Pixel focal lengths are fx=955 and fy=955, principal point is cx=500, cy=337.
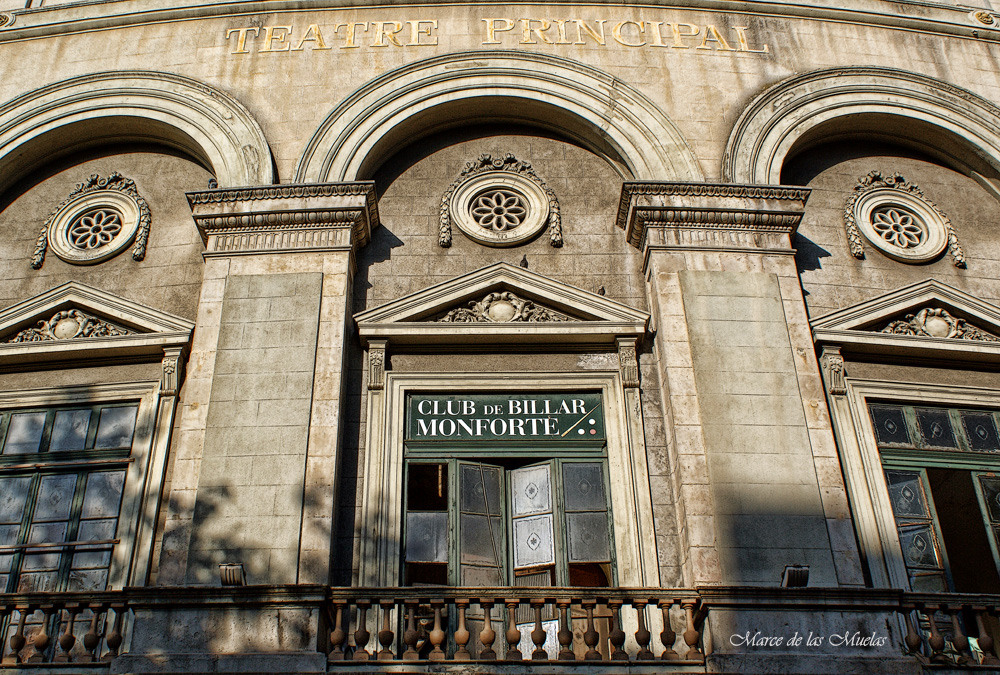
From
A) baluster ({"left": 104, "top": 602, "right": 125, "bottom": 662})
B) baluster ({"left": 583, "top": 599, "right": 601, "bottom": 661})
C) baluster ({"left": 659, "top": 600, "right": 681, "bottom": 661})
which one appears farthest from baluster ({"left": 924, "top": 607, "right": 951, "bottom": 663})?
baluster ({"left": 104, "top": 602, "right": 125, "bottom": 662})

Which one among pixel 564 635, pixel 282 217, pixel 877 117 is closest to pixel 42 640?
pixel 564 635

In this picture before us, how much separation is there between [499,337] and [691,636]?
176 inches

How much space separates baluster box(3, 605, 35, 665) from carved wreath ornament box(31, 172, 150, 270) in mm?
5337

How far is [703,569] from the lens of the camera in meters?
10.6

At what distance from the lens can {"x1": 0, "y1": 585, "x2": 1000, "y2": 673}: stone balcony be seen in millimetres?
9633

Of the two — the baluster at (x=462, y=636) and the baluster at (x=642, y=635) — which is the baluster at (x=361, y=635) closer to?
the baluster at (x=462, y=636)

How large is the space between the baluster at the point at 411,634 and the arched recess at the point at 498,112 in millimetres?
6313

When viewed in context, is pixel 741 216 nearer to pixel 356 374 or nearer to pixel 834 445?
pixel 834 445

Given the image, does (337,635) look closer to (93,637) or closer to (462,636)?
(462,636)

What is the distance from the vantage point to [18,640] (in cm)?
Result: 1006

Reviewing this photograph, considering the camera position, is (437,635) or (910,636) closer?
(437,635)

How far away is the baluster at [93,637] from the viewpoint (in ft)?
32.8

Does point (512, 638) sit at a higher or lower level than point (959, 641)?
higher

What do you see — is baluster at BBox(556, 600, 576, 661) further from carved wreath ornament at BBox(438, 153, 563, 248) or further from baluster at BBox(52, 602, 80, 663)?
carved wreath ornament at BBox(438, 153, 563, 248)
